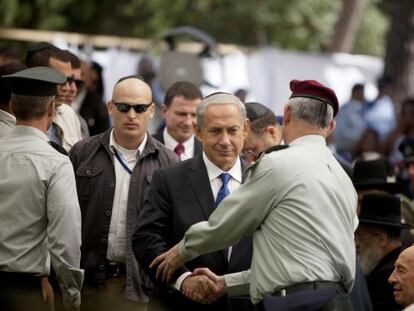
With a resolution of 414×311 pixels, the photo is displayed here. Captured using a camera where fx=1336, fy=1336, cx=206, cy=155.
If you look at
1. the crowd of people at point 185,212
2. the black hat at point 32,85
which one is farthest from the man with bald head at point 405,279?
the black hat at point 32,85

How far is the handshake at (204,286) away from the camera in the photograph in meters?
7.95

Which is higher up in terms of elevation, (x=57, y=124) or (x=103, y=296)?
(x=57, y=124)

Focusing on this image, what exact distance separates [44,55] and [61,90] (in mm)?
312

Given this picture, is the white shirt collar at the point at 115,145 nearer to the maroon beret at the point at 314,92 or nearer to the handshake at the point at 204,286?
the handshake at the point at 204,286

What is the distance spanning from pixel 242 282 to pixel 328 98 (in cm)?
123

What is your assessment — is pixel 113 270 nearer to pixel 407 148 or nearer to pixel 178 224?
pixel 178 224

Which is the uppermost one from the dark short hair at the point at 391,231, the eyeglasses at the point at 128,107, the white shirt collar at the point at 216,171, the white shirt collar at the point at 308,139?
the white shirt collar at the point at 308,139

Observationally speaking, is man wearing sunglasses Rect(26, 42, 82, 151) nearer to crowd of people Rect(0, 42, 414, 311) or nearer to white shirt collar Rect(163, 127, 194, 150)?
crowd of people Rect(0, 42, 414, 311)

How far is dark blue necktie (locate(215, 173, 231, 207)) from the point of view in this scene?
8.39 m

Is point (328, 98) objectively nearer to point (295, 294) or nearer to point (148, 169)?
point (295, 294)

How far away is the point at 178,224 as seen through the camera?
27.2 ft

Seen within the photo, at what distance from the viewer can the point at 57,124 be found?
10.0 metres

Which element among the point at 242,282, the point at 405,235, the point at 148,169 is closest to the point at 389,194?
the point at 405,235

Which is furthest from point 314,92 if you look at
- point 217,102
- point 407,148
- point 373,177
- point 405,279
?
point 407,148
